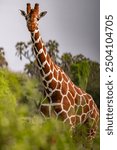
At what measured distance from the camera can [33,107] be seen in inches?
87.4

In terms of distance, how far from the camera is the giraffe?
2125mm

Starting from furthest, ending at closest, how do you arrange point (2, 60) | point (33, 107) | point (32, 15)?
point (2, 60)
point (33, 107)
point (32, 15)

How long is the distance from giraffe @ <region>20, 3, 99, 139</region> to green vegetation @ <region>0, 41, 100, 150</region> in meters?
0.07

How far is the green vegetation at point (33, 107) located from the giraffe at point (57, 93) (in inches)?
2.7

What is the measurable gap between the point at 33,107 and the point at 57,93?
0.42 feet

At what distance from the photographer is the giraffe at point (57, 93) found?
6.97ft

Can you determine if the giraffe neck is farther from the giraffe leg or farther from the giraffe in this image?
the giraffe leg

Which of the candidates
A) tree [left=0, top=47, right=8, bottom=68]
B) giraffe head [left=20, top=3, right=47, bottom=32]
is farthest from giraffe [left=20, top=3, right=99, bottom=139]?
tree [left=0, top=47, right=8, bottom=68]

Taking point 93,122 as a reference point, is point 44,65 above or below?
above

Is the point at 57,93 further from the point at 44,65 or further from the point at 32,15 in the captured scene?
the point at 32,15

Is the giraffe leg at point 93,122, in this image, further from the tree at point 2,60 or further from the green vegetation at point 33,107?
the tree at point 2,60

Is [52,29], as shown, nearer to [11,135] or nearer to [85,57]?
[85,57]

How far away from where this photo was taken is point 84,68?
2.41m

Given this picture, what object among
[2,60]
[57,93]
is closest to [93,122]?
[57,93]
